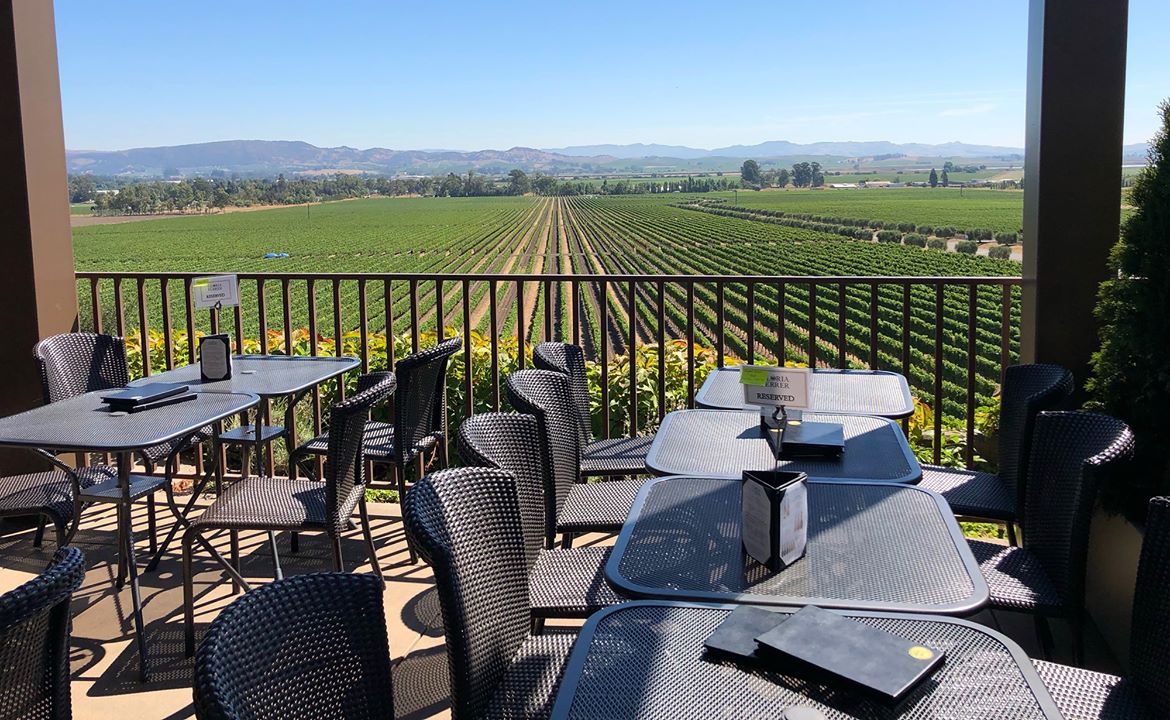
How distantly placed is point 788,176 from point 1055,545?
10998cm

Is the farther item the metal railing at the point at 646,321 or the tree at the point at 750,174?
the tree at the point at 750,174

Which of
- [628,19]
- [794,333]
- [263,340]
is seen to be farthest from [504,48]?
[263,340]

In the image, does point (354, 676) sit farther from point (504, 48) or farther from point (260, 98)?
point (260, 98)

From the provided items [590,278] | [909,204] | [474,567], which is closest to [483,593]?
[474,567]

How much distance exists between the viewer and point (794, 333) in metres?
29.4

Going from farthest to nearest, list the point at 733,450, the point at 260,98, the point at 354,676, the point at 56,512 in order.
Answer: the point at 260,98, the point at 56,512, the point at 733,450, the point at 354,676

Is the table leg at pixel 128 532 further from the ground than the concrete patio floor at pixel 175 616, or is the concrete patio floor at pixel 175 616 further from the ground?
the table leg at pixel 128 532

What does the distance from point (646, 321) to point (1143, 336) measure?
101 feet

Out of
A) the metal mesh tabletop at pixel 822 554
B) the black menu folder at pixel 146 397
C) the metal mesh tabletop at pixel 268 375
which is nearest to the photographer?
the metal mesh tabletop at pixel 822 554

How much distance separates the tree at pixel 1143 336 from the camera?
292 centimetres

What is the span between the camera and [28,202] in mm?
4629

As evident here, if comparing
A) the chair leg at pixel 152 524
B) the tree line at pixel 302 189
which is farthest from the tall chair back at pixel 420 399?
the tree line at pixel 302 189

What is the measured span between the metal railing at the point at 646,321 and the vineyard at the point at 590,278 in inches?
2.1

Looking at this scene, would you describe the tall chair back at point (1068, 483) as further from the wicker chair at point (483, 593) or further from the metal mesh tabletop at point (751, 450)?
the wicker chair at point (483, 593)
